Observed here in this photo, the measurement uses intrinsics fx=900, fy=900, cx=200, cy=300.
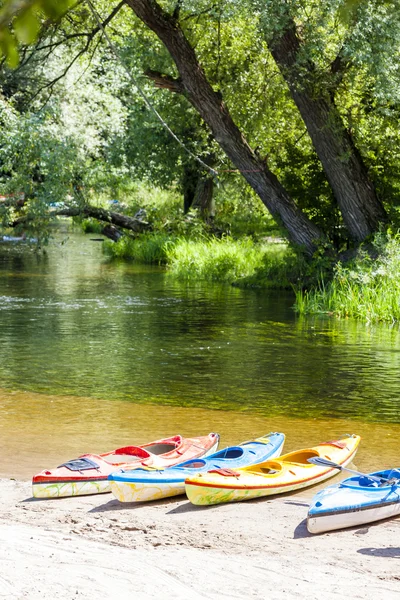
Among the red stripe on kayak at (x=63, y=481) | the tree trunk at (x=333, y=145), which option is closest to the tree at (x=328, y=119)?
the tree trunk at (x=333, y=145)

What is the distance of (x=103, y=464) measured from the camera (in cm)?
615

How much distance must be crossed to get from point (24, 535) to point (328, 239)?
1190 cm

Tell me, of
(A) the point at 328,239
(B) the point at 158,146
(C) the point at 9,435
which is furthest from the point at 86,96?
(C) the point at 9,435

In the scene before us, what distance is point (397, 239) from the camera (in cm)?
1509

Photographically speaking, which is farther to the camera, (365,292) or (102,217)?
(102,217)

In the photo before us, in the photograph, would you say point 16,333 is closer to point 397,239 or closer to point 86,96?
point 397,239

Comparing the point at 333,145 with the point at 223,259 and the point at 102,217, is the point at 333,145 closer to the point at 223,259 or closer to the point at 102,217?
the point at 223,259

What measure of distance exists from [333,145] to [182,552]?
36.8 feet

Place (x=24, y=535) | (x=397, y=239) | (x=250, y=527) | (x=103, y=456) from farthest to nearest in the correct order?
(x=397, y=239) < (x=103, y=456) < (x=250, y=527) < (x=24, y=535)

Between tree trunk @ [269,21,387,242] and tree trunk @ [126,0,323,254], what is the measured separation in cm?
85

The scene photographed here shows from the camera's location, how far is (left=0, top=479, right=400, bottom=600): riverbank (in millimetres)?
4211

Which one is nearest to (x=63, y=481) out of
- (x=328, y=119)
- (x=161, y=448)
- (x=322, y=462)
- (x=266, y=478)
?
(x=161, y=448)

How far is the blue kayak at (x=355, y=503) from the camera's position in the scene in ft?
17.5

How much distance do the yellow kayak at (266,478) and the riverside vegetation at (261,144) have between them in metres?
5.46
